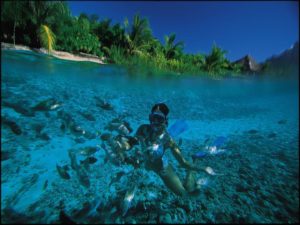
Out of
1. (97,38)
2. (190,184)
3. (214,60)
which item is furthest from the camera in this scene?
(214,60)

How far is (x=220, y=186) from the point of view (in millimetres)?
6176

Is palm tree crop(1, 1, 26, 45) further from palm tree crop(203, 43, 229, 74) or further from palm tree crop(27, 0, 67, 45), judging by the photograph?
palm tree crop(203, 43, 229, 74)

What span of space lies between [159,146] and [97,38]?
38.2ft

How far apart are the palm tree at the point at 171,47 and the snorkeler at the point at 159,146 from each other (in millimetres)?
12345

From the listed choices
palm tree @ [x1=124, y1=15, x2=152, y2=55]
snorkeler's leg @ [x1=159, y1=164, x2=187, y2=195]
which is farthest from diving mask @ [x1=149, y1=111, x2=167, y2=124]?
palm tree @ [x1=124, y1=15, x2=152, y2=55]

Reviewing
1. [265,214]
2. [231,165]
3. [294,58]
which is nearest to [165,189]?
[265,214]

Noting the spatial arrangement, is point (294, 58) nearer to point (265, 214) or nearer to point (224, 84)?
point (224, 84)

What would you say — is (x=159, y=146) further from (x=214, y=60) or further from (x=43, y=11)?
(x=214, y=60)

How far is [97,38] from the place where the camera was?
45.3 ft

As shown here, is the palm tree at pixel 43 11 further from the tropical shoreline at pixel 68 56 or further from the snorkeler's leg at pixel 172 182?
the snorkeler's leg at pixel 172 182

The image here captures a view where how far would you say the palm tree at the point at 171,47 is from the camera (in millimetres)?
16453

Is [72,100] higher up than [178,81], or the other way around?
[178,81]

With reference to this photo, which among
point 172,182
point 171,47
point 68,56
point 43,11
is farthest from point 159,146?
point 171,47

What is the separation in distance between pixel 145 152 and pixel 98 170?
2.93 m
